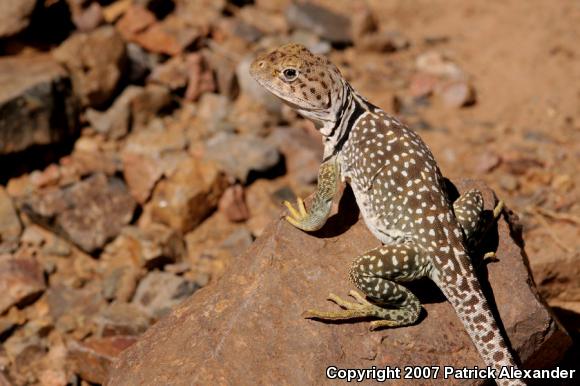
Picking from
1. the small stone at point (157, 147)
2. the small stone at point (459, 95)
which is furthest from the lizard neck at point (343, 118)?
the small stone at point (459, 95)

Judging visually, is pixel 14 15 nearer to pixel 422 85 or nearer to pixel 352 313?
pixel 422 85

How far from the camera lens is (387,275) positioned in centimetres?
539

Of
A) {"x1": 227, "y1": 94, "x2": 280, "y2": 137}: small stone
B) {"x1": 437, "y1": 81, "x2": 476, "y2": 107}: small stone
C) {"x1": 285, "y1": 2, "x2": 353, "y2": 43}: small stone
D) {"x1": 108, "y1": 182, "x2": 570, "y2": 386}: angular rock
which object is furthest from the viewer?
{"x1": 285, "y1": 2, "x2": 353, "y2": 43}: small stone

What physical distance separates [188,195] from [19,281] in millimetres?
2556

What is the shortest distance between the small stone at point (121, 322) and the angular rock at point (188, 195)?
1808 millimetres

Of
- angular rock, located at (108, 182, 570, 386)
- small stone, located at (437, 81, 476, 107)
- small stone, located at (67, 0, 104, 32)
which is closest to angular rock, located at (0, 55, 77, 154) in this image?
small stone, located at (67, 0, 104, 32)

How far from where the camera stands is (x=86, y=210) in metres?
9.20

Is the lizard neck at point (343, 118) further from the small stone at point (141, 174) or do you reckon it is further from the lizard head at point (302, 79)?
the small stone at point (141, 174)

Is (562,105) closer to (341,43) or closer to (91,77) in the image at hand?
→ (341,43)

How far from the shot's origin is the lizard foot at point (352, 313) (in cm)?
533

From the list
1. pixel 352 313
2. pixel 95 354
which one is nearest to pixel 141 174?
pixel 95 354

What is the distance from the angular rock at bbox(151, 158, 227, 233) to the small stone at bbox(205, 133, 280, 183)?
1.15 feet

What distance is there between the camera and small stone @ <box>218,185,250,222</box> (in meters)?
9.71

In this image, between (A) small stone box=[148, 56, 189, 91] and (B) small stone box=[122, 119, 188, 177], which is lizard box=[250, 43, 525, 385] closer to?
(B) small stone box=[122, 119, 188, 177]
